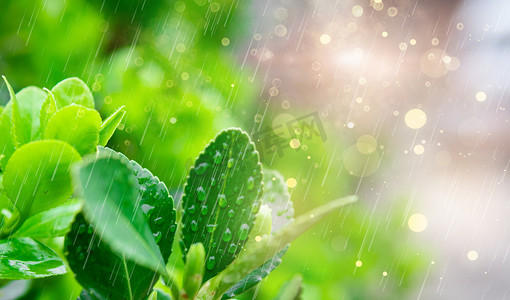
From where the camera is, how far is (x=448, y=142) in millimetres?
1768

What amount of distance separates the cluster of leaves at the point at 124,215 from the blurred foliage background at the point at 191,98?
0.92ft

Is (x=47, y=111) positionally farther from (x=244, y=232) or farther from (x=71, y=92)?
(x=244, y=232)

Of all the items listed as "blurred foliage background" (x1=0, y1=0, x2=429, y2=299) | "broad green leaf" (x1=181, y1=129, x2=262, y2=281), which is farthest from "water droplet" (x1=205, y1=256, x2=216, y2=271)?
"blurred foliage background" (x1=0, y1=0, x2=429, y2=299)

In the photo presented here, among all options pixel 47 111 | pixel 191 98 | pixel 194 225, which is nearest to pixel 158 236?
pixel 194 225

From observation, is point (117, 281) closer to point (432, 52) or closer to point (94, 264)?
point (94, 264)

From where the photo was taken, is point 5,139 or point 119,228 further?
point 5,139

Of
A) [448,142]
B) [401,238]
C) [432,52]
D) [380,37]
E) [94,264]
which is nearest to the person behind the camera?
[94,264]

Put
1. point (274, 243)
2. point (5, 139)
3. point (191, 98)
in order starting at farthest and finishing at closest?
point (191, 98) < point (5, 139) < point (274, 243)

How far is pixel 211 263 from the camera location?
305mm

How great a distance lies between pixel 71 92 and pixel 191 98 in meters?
0.34

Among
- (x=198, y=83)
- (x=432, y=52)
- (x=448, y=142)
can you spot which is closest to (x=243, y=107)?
(x=198, y=83)

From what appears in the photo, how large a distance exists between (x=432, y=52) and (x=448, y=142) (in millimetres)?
373

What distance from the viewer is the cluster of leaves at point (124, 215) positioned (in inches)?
9.9

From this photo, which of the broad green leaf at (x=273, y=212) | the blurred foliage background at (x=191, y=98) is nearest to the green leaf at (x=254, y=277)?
the broad green leaf at (x=273, y=212)
